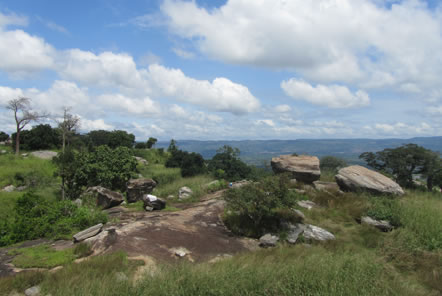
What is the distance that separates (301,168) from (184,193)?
7.62 metres

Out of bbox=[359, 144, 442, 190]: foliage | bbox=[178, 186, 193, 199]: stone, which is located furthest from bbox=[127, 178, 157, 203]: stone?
bbox=[359, 144, 442, 190]: foliage

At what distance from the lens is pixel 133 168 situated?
16.0 meters

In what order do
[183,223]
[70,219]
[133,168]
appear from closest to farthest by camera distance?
[70,219]
[183,223]
[133,168]

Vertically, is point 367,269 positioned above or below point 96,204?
above

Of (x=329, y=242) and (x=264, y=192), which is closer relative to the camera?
(x=329, y=242)

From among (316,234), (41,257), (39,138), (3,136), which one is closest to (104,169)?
(41,257)

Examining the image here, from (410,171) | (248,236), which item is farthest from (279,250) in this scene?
(410,171)

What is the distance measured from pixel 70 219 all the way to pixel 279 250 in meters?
7.07

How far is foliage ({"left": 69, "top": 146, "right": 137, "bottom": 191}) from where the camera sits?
1459 cm

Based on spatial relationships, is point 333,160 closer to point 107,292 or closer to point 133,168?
point 133,168

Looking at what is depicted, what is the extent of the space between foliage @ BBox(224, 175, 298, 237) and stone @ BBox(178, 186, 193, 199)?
5928mm

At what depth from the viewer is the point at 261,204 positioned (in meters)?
9.02

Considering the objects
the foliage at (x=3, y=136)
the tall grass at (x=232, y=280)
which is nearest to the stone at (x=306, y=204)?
the tall grass at (x=232, y=280)

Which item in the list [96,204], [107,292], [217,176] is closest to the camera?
[107,292]
